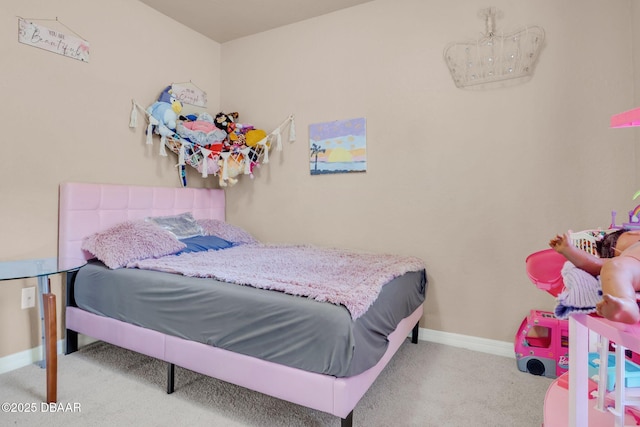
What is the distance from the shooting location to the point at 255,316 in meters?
1.51

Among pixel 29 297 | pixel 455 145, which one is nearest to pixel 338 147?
pixel 455 145

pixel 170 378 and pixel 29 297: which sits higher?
pixel 29 297

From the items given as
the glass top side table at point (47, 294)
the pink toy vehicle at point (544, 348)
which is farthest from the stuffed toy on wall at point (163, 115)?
the pink toy vehicle at point (544, 348)

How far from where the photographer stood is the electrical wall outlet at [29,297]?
2111 mm

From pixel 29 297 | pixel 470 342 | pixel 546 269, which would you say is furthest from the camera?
pixel 470 342

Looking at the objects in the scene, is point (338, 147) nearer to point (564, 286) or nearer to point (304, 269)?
point (304, 269)

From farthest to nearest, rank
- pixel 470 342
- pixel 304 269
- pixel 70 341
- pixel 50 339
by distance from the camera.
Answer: pixel 470 342, pixel 70 341, pixel 304 269, pixel 50 339

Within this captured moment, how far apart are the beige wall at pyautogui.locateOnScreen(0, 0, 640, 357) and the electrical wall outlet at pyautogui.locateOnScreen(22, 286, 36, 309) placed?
0.04 meters

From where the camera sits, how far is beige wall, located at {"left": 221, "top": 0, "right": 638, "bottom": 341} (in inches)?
80.4

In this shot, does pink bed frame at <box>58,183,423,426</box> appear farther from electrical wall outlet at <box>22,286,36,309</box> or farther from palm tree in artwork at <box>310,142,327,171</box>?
palm tree in artwork at <box>310,142,327,171</box>

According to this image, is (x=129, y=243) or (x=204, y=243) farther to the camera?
(x=204, y=243)

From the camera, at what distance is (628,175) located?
6.42ft

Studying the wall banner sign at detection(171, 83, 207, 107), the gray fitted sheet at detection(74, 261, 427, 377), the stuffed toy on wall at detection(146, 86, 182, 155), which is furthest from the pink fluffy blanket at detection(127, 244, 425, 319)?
the wall banner sign at detection(171, 83, 207, 107)

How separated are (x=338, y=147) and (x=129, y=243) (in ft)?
5.69
